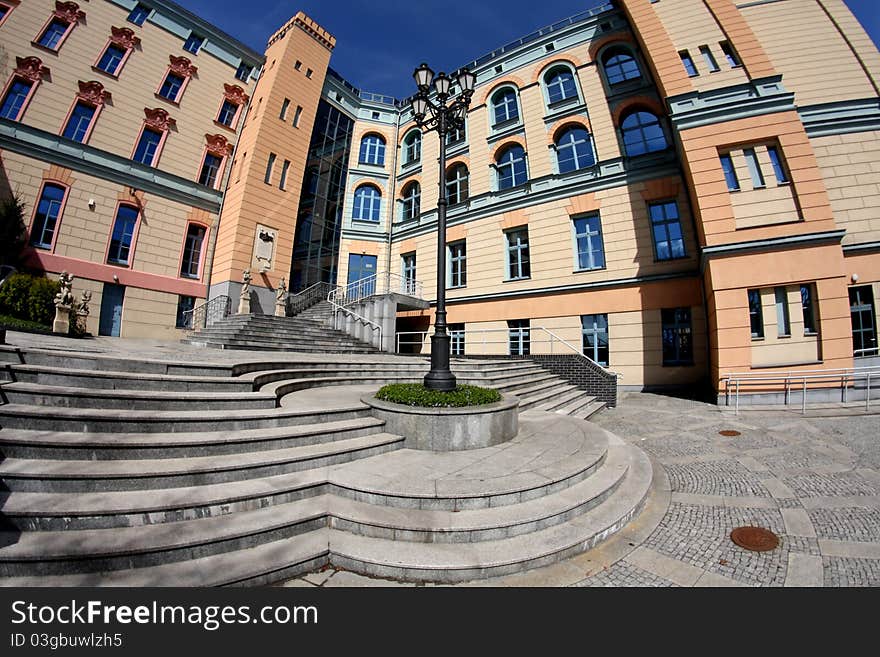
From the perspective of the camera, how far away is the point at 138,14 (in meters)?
18.0

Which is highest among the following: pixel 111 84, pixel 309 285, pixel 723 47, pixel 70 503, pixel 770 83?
pixel 111 84

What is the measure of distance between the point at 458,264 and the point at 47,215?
1992cm

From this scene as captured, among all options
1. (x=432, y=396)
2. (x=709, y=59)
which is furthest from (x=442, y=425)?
(x=709, y=59)

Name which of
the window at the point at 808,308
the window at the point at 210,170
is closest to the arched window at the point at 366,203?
the window at the point at 210,170

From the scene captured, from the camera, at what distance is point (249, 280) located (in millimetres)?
16391

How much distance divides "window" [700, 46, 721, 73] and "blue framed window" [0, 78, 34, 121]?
29662 mm

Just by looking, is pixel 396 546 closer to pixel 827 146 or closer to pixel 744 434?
pixel 744 434

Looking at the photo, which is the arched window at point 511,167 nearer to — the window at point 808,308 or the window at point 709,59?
the window at point 709,59

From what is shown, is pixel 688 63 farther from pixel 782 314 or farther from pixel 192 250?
pixel 192 250

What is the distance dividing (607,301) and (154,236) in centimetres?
2378

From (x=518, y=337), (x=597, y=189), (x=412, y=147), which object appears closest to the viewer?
(x=597, y=189)

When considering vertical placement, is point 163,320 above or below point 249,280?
below
